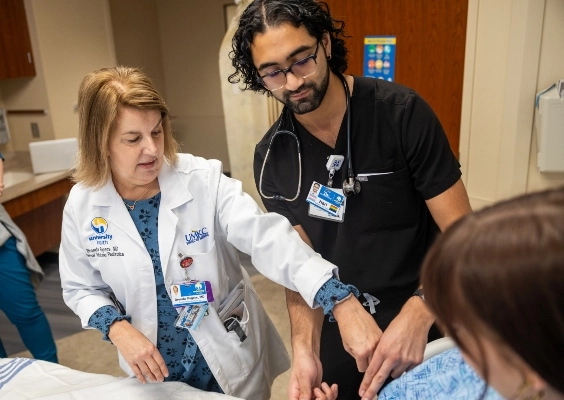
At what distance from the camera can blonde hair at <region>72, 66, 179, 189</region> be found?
3.90 ft

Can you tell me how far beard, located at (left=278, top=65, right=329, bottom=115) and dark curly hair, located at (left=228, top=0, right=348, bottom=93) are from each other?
131mm

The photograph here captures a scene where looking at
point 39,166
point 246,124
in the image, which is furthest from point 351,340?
point 39,166

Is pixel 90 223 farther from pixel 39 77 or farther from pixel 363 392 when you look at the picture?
pixel 39 77

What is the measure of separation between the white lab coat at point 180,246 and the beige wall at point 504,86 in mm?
1285

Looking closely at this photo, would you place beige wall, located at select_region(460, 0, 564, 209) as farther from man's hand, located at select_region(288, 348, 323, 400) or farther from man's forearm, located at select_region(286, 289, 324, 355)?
man's hand, located at select_region(288, 348, 323, 400)

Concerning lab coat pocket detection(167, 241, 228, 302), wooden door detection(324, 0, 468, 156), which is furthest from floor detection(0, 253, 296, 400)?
wooden door detection(324, 0, 468, 156)

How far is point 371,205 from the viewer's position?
52.2 inches

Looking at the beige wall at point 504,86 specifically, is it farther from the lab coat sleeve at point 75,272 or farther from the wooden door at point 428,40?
the lab coat sleeve at point 75,272

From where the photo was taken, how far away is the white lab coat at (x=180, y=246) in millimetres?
1253

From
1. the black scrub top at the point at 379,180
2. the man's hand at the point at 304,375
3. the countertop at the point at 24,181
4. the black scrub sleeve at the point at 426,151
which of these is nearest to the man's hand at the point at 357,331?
the man's hand at the point at 304,375

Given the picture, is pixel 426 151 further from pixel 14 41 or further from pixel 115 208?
pixel 14 41

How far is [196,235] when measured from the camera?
4.26 ft

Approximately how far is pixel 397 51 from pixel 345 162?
137 cm

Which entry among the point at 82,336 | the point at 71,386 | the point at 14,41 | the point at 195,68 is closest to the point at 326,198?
the point at 71,386
